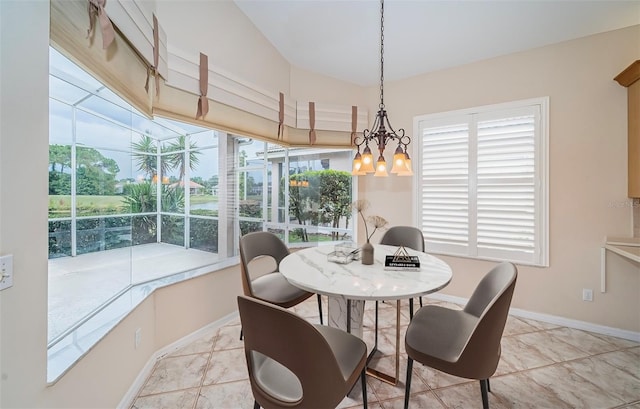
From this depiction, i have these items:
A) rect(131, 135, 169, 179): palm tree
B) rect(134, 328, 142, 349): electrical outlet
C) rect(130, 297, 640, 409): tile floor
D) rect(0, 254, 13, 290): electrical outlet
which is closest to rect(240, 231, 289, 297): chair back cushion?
rect(130, 297, 640, 409): tile floor

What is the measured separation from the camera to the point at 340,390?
105 centimetres

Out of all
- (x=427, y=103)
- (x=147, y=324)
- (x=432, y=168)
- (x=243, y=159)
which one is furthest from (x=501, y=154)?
(x=147, y=324)

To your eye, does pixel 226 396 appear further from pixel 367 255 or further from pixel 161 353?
pixel 367 255

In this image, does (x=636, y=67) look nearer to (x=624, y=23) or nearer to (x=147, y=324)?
(x=624, y=23)

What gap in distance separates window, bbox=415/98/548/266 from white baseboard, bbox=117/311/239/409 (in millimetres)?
2581

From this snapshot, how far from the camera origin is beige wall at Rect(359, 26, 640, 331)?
95.0 inches

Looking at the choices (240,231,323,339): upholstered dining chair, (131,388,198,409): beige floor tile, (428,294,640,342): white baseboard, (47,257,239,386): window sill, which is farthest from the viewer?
(428,294,640,342): white baseboard

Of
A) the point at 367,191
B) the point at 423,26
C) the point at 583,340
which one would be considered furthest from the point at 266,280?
the point at 583,340

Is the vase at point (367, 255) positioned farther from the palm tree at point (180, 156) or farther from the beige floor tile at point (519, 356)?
the palm tree at point (180, 156)

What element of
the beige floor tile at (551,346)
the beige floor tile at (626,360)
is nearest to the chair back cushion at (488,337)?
the beige floor tile at (551,346)

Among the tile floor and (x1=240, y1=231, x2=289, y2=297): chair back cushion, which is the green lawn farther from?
the tile floor

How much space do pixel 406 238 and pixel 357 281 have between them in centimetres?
139

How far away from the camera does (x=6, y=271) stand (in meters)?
0.85

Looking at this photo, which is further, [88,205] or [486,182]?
[486,182]
